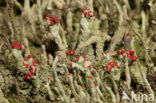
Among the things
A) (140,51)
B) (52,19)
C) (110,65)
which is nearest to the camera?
(110,65)

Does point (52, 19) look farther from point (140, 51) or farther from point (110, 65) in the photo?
point (140, 51)

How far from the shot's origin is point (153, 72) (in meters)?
3.27

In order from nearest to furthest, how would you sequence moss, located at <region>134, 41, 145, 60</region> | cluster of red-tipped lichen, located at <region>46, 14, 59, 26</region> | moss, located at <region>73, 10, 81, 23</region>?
cluster of red-tipped lichen, located at <region>46, 14, 59, 26</region>
moss, located at <region>134, 41, 145, 60</region>
moss, located at <region>73, 10, 81, 23</region>

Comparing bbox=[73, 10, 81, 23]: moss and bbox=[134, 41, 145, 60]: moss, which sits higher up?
bbox=[73, 10, 81, 23]: moss

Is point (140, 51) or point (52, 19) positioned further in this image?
point (140, 51)

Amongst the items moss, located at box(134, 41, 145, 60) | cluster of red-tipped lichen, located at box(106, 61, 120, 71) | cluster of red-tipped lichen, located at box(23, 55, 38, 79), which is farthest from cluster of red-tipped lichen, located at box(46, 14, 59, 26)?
moss, located at box(134, 41, 145, 60)

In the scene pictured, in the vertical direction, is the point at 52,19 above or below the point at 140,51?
above

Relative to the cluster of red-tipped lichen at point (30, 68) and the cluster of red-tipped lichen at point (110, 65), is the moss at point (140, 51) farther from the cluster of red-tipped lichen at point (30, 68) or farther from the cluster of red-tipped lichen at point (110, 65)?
the cluster of red-tipped lichen at point (30, 68)

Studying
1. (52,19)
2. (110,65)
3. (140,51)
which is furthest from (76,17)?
(110,65)

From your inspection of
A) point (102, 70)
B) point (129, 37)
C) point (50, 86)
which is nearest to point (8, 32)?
point (50, 86)

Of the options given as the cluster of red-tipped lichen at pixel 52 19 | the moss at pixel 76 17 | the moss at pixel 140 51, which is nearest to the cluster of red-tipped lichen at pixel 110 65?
the moss at pixel 140 51

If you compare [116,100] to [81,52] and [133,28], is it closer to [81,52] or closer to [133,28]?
[81,52]

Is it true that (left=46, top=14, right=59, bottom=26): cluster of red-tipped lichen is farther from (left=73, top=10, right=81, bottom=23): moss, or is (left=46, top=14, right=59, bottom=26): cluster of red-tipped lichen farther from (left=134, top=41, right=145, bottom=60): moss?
(left=134, top=41, right=145, bottom=60): moss

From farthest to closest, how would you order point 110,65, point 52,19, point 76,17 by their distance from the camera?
point 76,17, point 52,19, point 110,65
